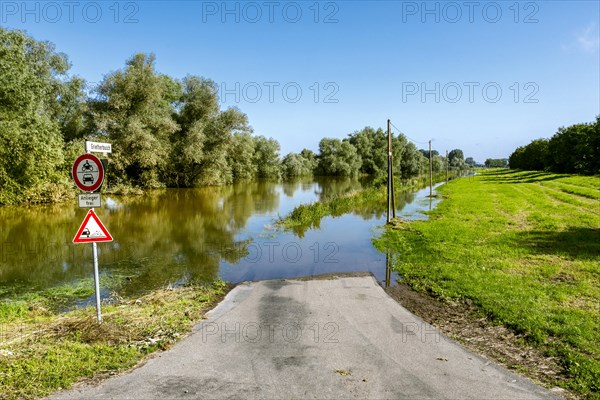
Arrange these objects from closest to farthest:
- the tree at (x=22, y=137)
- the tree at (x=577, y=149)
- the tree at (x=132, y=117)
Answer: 1. the tree at (x=22, y=137)
2. the tree at (x=132, y=117)
3. the tree at (x=577, y=149)

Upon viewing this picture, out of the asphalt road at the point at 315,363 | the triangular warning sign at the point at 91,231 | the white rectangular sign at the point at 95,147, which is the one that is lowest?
the asphalt road at the point at 315,363

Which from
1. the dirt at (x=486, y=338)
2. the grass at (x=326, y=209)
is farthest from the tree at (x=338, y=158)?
the dirt at (x=486, y=338)

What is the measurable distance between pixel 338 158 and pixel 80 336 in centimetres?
8706

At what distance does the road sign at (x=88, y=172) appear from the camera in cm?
641

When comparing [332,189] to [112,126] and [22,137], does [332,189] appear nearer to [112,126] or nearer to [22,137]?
[112,126]

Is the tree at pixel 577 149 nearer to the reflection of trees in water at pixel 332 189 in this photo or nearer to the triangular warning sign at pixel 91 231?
the reflection of trees in water at pixel 332 189

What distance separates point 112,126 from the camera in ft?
126

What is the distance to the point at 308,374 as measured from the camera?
5246 millimetres

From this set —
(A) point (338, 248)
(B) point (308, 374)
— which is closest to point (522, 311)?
(B) point (308, 374)

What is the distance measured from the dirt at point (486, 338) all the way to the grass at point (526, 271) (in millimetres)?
178

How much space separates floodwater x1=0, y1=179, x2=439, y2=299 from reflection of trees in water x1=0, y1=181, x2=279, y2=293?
32 millimetres

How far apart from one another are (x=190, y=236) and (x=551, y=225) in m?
18.2

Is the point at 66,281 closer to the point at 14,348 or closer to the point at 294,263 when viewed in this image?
the point at 14,348

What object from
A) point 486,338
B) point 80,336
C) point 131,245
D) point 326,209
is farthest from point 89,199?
point 326,209
